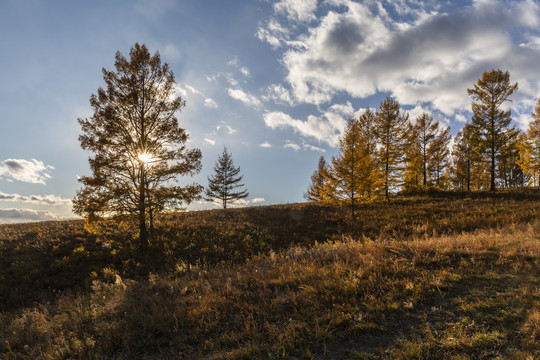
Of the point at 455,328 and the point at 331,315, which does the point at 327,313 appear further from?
the point at 455,328

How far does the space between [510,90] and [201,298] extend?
37.9m

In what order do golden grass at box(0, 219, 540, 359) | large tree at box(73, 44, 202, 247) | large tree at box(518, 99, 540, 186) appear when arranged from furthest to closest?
large tree at box(518, 99, 540, 186) → large tree at box(73, 44, 202, 247) → golden grass at box(0, 219, 540, 359)

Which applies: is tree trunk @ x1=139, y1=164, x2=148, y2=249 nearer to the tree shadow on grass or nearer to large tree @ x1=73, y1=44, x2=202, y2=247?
large tree @ x1=73, y1=44, x2=202, y2=247

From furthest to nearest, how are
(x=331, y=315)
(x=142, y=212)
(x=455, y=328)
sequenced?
(x=142, y=212) < (x=331, y=315) < (x=455, y=328)

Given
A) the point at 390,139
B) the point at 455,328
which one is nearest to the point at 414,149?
the point at 390,139

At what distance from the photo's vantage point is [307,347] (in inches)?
139

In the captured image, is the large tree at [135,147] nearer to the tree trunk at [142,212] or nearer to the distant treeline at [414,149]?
the tree trunk at [142,212]

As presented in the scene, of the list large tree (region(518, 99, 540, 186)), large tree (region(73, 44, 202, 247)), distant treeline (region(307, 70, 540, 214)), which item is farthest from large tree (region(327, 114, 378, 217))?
large tree (region(518, 99, 540, 186))

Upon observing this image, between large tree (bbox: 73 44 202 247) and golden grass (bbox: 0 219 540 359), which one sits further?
large tree (bbox: 73 44 202 247)

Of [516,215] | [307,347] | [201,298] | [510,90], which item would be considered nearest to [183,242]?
[201,298]

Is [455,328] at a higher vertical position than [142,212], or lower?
lower

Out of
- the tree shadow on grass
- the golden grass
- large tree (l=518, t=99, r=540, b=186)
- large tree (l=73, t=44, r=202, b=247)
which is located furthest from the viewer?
large tree (l=518, t=99, r=540, b=186)

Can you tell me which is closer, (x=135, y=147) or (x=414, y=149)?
(x=135, y=147)

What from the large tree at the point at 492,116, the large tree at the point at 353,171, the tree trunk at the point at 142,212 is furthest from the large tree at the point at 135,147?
the large tree at the point at 492,116
